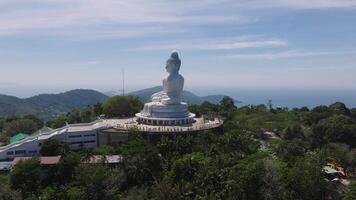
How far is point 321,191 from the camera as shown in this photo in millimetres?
37312

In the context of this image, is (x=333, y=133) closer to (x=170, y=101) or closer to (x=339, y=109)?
(x=339, y=109)

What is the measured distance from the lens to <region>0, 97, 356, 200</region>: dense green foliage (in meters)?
36.8

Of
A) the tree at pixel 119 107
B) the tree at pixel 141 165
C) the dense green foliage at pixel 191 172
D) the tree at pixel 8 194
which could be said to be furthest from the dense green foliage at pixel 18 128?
the tree at pixel 141 165

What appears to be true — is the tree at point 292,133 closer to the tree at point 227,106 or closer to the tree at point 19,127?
the tree at point 227,106

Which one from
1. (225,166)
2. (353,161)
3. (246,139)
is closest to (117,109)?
(246,139)

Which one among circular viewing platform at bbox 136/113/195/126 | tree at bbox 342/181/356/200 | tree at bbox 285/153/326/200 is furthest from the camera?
circular viewing platform at bbox 136/113/195/126

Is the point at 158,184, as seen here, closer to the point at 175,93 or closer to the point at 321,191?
the point at 321,191

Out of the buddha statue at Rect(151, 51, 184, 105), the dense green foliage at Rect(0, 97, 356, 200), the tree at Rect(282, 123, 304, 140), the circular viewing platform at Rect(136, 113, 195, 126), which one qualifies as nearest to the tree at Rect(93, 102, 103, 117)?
the buddha statue at Rect(151, 51, 184, 105)

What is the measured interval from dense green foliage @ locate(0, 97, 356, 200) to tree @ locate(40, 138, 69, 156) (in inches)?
4.3

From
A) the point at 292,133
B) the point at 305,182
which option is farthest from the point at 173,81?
the point at 305,182

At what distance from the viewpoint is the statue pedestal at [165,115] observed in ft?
185

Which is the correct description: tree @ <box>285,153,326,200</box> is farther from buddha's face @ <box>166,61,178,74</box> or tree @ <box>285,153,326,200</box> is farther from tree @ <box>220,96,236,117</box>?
tree @ <box>220,96,236,117</box>

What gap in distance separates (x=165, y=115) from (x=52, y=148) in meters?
16.5

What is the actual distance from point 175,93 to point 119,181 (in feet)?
79.1
